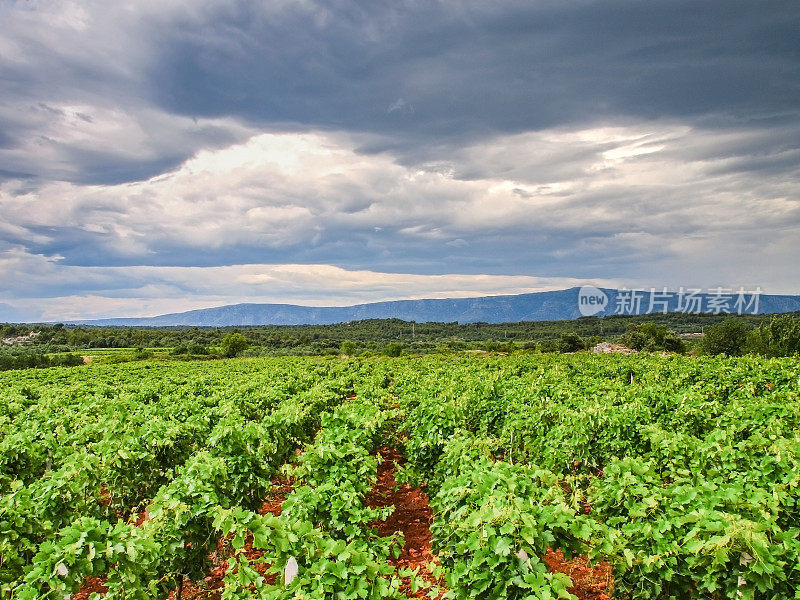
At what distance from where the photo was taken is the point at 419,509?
34.4ft

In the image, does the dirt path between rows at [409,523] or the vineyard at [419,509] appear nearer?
the vineyard at [419,509]

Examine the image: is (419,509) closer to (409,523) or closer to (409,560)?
(409,523)

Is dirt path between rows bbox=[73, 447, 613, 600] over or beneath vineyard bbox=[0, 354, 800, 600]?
beneath

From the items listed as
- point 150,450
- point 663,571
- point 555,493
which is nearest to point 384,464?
point 150,450

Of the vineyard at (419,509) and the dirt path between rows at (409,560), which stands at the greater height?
the vineyard at (419,509)

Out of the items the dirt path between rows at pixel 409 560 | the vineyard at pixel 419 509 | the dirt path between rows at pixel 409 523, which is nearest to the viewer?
the vineyard at pixel 419 509

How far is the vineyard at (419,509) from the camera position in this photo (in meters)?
4.78

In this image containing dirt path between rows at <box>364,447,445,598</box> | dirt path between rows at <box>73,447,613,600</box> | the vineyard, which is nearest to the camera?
the vineyard

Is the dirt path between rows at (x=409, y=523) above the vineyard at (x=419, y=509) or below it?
below

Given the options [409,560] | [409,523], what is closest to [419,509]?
[409,523]

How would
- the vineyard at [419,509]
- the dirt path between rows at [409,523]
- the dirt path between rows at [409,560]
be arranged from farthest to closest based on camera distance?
the dirt path between rows at [409,523] → the dirt path between rows at [409,560] → the vineyard at [419,509]

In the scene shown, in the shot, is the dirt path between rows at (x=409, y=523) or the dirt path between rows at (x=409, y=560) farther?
the dirt path between rows at (x=409, y=523)

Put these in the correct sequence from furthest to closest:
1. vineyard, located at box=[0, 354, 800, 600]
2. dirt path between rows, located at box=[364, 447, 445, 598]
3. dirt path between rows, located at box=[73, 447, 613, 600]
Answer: dirt path between rows, located at box=[364, 447, 445, 598], dirt path between rows, located at box=[73, 447, 613, 600], vineyard, located at box=[0, 354, 800, 600]

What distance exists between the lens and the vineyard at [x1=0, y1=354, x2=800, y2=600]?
478cm
